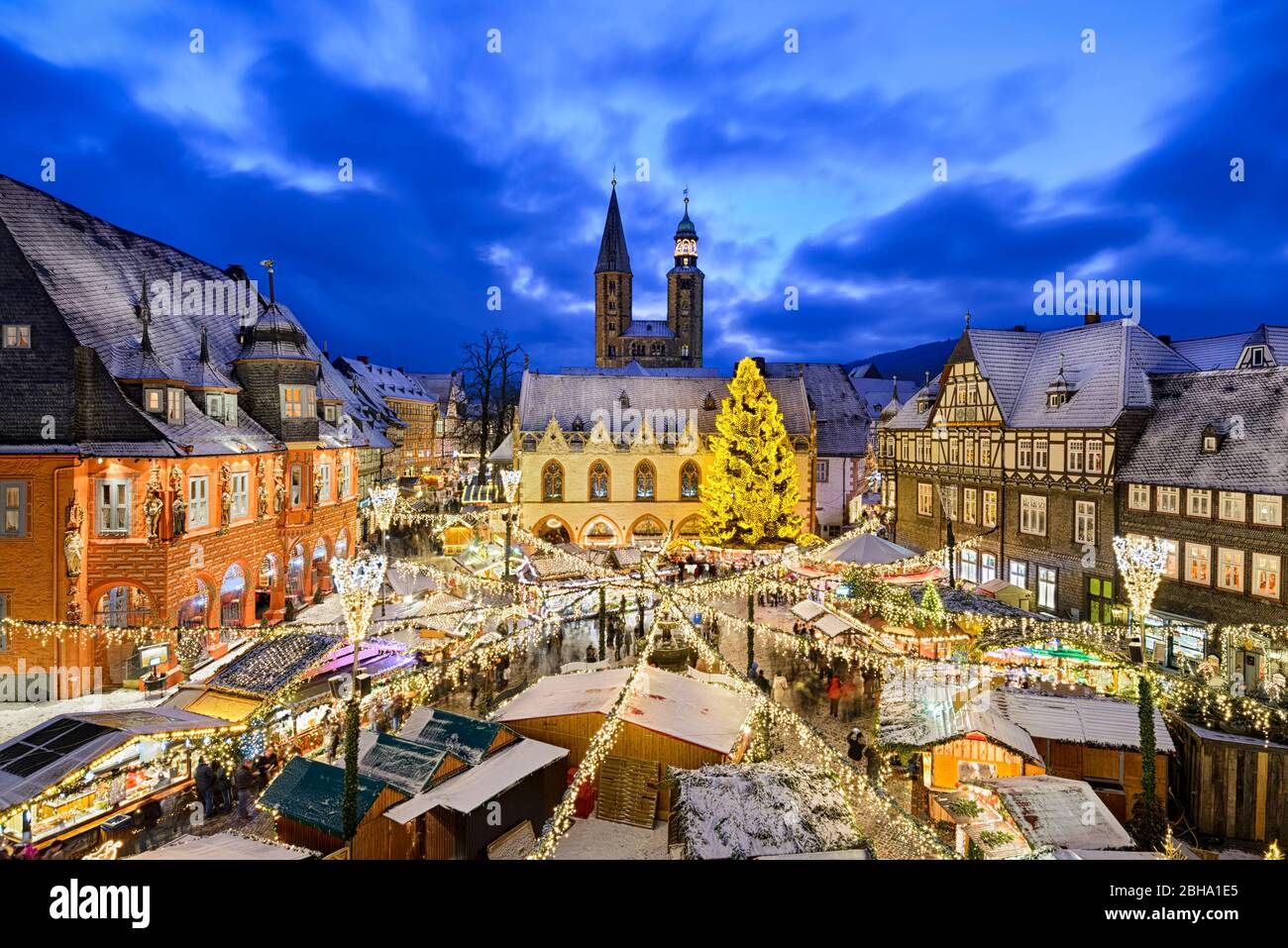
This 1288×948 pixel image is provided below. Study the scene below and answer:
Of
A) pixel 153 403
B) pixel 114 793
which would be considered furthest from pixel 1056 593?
pixel 153 403

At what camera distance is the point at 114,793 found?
12.7 m

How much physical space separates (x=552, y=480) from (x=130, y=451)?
23.8 m

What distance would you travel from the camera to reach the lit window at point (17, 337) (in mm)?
20672

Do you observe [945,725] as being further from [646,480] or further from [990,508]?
[646,480]

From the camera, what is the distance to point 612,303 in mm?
102625

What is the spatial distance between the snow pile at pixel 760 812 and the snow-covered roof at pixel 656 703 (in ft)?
7.47

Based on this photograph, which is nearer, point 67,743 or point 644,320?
point 67,743

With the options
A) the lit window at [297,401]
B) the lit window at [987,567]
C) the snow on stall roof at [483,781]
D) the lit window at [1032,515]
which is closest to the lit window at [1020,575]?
the lit window at [987,567]

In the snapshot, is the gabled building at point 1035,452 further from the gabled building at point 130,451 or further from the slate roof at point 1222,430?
the gabled building at point 130,451

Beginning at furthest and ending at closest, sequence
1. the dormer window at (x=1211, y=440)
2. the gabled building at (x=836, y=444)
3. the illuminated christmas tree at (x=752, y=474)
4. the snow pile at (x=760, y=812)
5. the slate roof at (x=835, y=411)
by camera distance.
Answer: the slate roof at (x=835, y=411)
the gabled building at (x=836, y=444)
the illuminated christmas tree at (x=752, y=474)
the dormer window at (x=1211, y=440)
the snow pile at (x=760, y=812)

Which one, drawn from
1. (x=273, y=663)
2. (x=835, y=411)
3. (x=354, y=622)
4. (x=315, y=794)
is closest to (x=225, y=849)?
(x=315, y=794)

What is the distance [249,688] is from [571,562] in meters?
15.2

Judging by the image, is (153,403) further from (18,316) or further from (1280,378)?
(1280,378)
